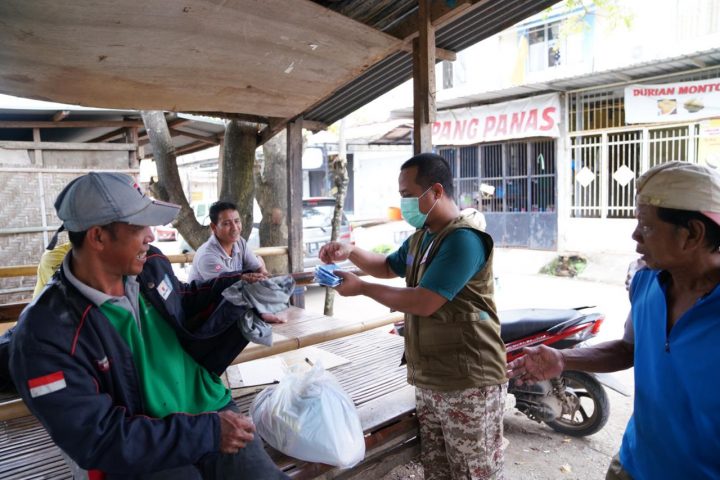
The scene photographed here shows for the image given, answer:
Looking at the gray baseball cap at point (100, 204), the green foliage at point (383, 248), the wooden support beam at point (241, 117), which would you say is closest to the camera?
the gray baseball cap at point (100, 204)

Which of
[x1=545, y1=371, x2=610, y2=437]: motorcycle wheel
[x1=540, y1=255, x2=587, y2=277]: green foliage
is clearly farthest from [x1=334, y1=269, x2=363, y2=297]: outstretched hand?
[x1=540, y1=255, x2=587, y2=277]: green foliage

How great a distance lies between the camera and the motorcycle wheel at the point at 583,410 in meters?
3.86

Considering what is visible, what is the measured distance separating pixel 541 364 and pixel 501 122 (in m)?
11.4

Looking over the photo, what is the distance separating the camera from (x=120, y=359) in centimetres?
165

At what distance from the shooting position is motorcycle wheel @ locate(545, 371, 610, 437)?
386 centimetres

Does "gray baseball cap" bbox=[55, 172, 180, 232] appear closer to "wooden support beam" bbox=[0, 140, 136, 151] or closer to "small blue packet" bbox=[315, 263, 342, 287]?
"small blue packet" bbox=[315, 263, 342, 287]

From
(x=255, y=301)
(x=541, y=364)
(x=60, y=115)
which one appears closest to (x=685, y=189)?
(x=541, y=364)

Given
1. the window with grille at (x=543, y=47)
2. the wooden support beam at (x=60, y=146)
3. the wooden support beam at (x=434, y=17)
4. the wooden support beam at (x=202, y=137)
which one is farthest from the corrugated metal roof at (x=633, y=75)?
the wooden support beam at (x=60, y=146)

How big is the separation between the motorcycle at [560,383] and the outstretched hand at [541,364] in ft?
5.76

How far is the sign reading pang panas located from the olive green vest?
867 centimetres

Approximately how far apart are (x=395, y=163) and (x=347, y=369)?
18.2m

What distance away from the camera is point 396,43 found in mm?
3234

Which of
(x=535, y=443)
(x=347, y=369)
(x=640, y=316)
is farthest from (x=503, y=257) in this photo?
(x=640, y=316)

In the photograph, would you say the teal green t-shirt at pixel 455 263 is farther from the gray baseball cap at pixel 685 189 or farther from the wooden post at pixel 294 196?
the wooden post at pixel 294 196
